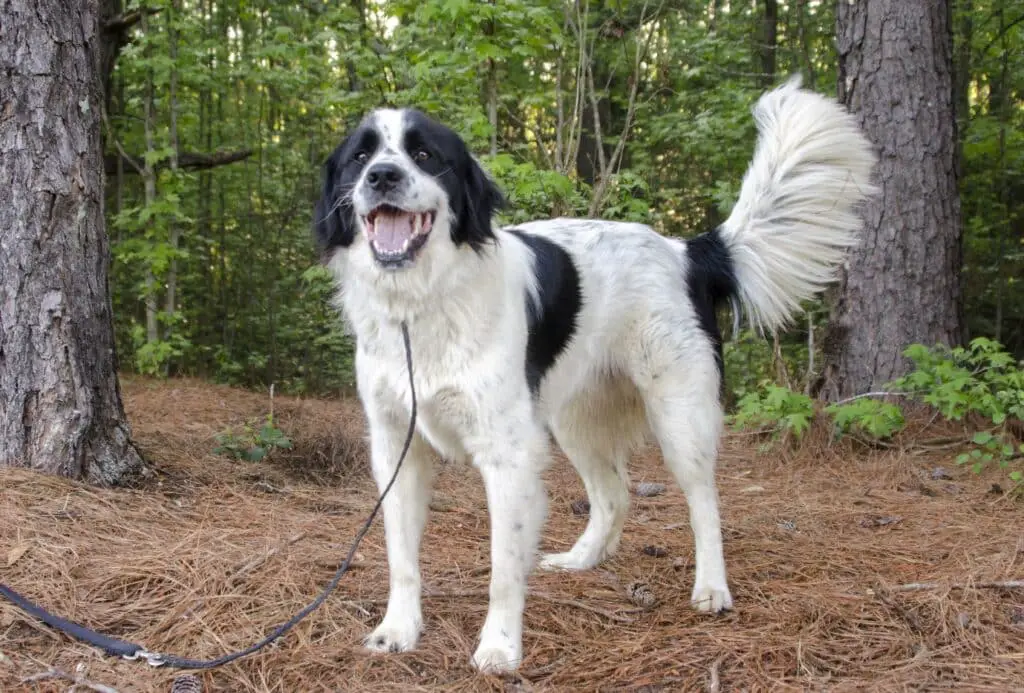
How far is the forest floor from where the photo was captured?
2.50m

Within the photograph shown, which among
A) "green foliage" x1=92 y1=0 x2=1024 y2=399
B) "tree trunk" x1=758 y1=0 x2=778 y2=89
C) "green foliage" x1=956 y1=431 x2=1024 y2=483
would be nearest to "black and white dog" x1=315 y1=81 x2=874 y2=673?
"green foliage" x1=956 y1=431 x2=1024 y2=483

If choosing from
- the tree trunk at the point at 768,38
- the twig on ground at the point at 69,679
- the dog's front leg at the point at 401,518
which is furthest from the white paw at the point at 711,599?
the tree trunk at the point at 768,38

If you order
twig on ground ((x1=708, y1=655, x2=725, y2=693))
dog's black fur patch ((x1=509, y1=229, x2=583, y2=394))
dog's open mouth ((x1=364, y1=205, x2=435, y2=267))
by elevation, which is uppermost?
dog's open mouth ((x1=364, y1=205, x2=435, y2=267))

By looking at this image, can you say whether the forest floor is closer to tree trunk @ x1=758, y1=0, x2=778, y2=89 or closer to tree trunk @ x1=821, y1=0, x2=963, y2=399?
tree trunk @ x1=821, y1=0, x2=963, y2=399

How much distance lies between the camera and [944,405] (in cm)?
479

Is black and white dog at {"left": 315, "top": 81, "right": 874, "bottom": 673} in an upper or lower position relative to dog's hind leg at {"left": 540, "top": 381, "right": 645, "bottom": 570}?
upper

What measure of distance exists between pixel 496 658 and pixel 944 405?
3220 millimetres

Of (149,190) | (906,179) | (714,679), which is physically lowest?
(714,679)

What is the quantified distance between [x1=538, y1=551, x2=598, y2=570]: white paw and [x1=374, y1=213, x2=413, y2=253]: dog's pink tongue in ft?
5.07

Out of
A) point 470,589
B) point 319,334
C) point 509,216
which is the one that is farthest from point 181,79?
point 470,589

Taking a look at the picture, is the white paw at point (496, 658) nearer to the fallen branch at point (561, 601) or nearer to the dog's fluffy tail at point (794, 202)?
the fallen branch at point (561, 601)

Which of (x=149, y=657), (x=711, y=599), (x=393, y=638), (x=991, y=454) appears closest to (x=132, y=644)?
(x=149, y=657)

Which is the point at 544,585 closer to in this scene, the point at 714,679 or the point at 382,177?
the point at 714,679

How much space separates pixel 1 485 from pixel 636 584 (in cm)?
239
